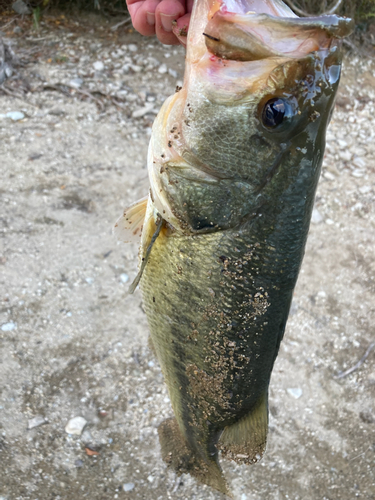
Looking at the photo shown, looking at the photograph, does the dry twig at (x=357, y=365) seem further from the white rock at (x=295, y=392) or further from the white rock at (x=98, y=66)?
the white rock at (x=98, y=66)

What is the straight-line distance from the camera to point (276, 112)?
1264 mm

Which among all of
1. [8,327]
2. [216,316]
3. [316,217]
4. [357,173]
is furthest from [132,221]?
[357,173]

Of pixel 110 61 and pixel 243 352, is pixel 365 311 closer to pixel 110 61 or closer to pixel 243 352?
pixel 243 352

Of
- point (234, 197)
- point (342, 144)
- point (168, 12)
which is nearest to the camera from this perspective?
point (234, 197)

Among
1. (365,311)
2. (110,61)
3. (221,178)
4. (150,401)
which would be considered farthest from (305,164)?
(110,61)

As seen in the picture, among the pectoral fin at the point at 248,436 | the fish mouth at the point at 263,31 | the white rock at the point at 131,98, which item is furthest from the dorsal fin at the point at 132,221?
the white rock at the point at 131,98

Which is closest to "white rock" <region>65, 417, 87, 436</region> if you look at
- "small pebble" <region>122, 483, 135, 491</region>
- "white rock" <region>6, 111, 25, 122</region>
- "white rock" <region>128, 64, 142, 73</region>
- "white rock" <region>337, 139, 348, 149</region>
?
"small pebble" <region>122, 483, 135, 491</region>

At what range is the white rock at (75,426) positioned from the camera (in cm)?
275

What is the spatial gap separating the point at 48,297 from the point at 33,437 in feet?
3.41

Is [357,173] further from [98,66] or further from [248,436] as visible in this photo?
[248,436]

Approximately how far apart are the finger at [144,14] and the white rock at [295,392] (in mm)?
2619

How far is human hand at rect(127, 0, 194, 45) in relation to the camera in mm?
1683

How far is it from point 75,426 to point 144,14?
2.39 m

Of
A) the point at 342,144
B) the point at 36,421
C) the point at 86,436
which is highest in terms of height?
the point at 342,144
